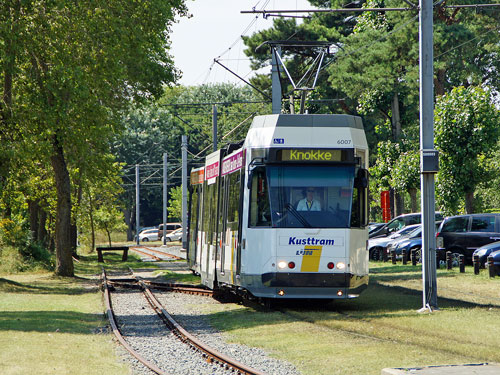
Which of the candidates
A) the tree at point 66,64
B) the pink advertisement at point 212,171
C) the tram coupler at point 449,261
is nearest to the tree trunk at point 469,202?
the tram coupler at point 449,261

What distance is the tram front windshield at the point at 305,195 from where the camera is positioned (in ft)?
54.0

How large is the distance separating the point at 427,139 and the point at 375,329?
4.47 meters

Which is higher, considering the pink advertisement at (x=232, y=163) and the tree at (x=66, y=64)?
the tree at (x=66, y=64)

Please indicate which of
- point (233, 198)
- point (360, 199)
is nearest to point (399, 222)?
point (233, 198)

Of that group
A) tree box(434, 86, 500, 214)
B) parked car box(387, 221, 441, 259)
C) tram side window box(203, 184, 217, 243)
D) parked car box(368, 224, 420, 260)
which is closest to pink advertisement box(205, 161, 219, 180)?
tram side window box(203, 184, 217, 243)

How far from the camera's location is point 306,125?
1686cm

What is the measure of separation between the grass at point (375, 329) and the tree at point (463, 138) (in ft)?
39.0

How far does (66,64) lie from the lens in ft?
80.1

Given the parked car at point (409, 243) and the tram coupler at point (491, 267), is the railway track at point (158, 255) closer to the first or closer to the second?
the parked car at point (409, 243)

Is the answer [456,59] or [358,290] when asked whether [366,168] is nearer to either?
[358,290]

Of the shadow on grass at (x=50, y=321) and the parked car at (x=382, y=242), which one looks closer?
the shadow on grass at (x=50, y=321)

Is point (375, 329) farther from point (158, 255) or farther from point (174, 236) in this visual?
point (174, 236)

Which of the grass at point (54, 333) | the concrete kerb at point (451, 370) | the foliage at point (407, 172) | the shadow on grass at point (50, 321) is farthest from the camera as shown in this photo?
the foliage at point (407, 172)

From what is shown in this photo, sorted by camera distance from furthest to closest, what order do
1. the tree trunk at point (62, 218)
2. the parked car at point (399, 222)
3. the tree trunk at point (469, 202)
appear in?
the parked car at point (399, 222) → the tree trunk at point (469, 202) → the tree trunk at point (62, 218)
